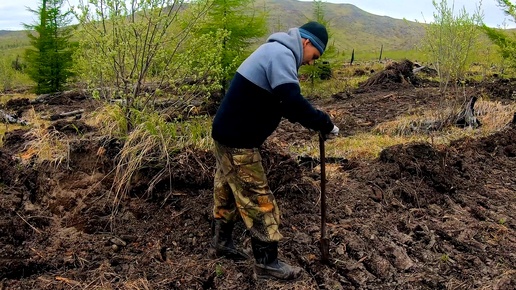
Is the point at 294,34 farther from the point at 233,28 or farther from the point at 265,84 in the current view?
the point at 233,28

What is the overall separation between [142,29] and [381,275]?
158 inches

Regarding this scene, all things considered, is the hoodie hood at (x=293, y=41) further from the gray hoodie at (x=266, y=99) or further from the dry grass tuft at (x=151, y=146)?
the dry grass tuft at (x=151, y=146)

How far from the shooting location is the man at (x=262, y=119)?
3.13 metres

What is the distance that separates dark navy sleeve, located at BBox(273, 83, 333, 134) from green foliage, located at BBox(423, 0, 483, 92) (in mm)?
6918

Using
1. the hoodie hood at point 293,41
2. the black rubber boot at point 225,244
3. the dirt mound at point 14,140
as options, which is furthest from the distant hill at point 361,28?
the hoodie hood at point 293,41

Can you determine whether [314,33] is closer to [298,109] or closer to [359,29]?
[298,109]

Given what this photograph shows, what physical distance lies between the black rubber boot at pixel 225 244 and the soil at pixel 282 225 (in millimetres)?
77

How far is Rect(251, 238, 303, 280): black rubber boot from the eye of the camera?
11.5 feet

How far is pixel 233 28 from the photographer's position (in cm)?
1274

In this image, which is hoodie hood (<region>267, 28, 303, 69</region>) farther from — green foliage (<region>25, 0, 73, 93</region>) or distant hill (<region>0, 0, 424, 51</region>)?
distant hill (<region>0, 0, 424, 51</region>)

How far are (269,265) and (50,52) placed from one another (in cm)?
1691

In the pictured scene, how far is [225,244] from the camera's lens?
3.87m

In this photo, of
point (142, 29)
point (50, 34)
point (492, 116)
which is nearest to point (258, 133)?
point (142, 29)

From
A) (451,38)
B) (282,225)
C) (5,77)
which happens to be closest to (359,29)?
(5,77)
